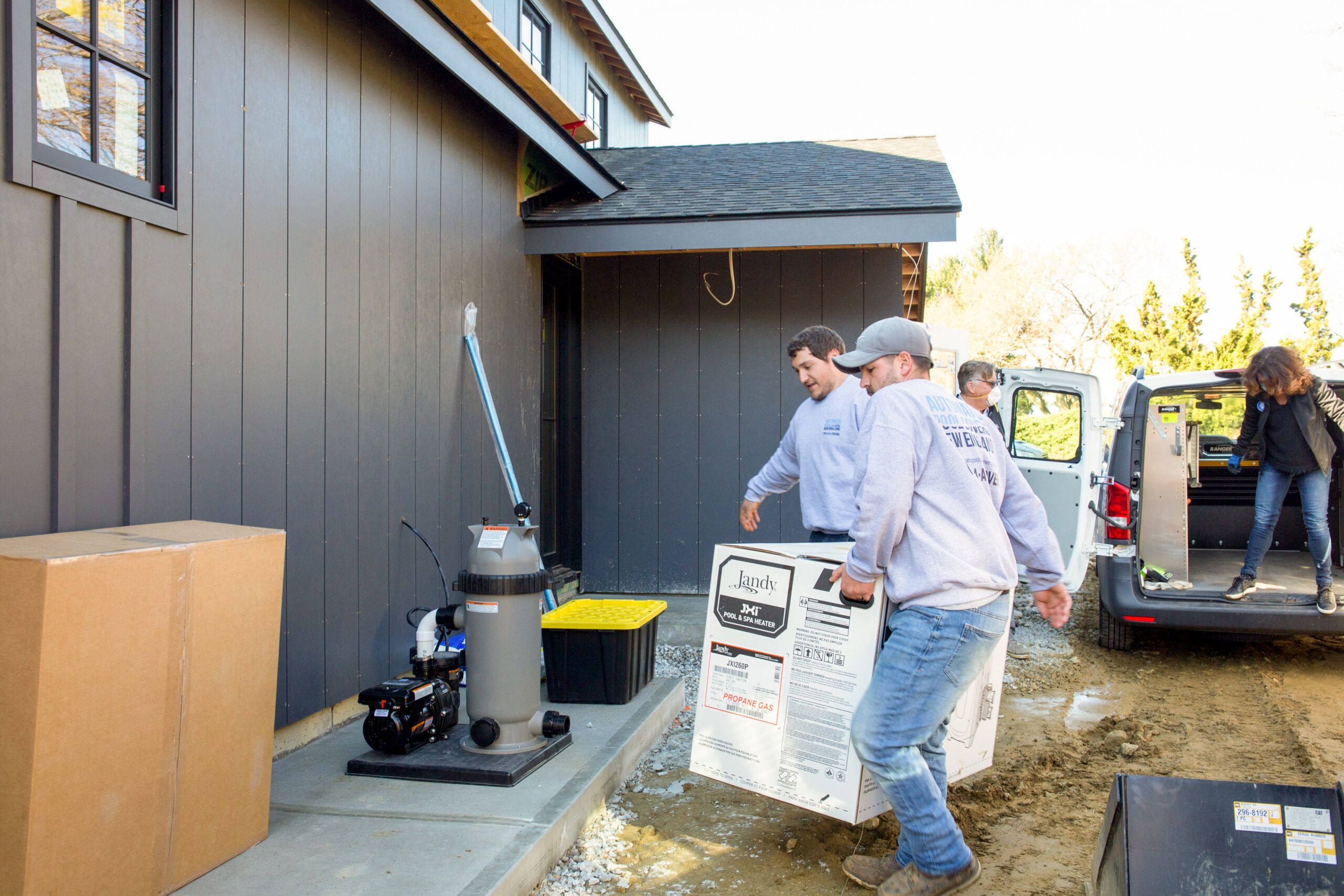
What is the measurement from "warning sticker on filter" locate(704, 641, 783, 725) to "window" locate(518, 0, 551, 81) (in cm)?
691

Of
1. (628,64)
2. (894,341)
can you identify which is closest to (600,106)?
(628,64)

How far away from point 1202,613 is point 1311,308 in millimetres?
30223

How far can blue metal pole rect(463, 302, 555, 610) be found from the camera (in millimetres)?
5375

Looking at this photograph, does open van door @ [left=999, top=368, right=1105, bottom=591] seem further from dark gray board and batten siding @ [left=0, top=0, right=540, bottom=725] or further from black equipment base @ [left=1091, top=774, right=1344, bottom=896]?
black equipment base @ [left=1091, top=774, right=1344, bottom=896]

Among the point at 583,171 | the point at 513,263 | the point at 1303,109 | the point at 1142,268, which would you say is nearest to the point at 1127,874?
the point at 513,263

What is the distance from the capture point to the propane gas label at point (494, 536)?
3561mm

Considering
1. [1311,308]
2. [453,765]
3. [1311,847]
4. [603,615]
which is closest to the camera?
[1311,847]

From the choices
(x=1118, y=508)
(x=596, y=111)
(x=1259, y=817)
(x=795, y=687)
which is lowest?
(x=1259, y=817)

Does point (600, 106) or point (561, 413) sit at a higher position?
Answer: point (600, 106)

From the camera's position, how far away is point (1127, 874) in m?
2.26

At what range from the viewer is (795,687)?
3.02 meters

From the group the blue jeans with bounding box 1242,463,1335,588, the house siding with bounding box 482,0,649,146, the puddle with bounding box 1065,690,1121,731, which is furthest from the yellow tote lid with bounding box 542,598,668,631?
the house siding with bounding box 482,0,649,146

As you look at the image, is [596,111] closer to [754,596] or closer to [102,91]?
[102,91]

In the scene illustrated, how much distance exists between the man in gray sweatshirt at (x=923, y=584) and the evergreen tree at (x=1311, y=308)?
105ft
